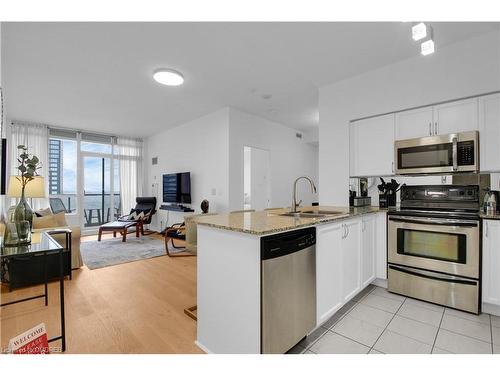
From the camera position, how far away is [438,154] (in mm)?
2590

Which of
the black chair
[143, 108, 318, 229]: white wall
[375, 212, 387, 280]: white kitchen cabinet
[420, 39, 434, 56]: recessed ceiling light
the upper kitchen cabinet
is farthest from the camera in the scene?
the black chair

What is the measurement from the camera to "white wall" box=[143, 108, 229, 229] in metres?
4.75

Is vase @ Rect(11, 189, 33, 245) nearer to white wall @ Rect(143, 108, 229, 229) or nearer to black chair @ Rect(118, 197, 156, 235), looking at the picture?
white wall @ Rect(143, 108, 229, 229)

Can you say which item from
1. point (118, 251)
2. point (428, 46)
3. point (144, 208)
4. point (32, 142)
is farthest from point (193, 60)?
point (32, 142)

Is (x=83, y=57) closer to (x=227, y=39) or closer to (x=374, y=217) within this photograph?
(x=227, y=39)

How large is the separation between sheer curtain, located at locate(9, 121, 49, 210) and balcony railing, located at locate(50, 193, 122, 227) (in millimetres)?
573

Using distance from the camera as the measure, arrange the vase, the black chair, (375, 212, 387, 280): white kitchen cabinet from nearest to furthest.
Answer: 1. the vase
2. (375, 212, 387, 280): white kitchen cabinet
3. the black chair

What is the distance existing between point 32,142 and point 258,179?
5.26 metres

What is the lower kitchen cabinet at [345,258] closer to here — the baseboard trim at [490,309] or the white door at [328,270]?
the white door at [328,270]

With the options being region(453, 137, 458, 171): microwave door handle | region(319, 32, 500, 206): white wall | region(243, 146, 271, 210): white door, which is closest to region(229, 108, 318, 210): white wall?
region(243, 146, 271, 210): white door

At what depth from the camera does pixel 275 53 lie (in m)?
2.81

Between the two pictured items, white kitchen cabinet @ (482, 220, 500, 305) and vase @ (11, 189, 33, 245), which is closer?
vase @ (11, 189, 33, 245)

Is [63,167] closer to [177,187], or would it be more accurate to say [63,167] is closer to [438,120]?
[177,187]
